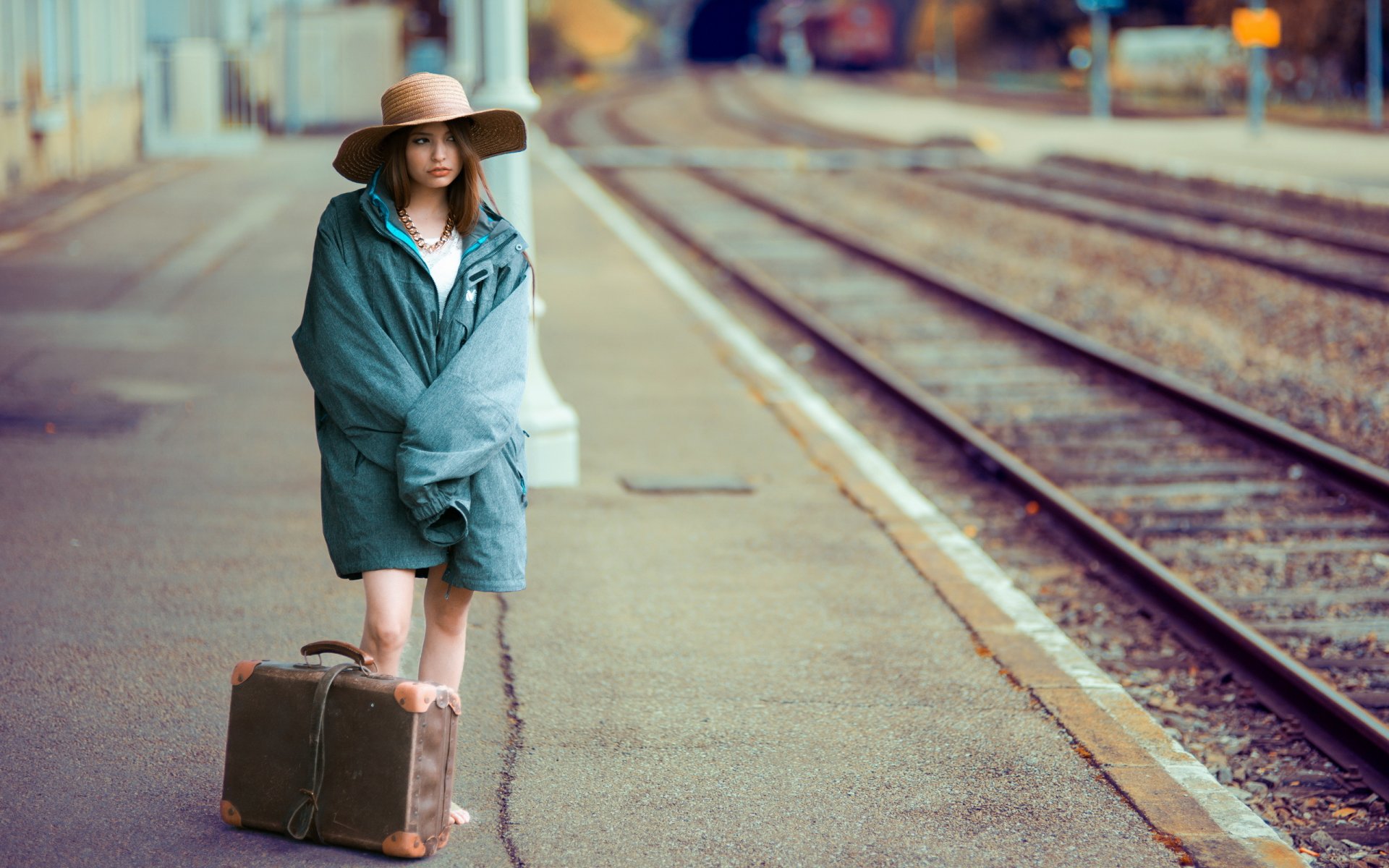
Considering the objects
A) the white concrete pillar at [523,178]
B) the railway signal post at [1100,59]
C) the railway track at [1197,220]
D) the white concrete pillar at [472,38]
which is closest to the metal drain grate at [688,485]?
the white concrete pillar at [523,178]

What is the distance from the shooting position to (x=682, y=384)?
32.3 feet

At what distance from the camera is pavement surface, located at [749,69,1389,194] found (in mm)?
23500

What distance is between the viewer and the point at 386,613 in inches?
142

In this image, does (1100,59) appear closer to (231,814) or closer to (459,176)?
(459,176)

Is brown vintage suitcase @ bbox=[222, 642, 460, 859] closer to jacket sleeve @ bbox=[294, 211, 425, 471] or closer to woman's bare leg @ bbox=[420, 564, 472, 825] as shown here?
woman's bare leg @ bbox=[420, 564, 472, 825]

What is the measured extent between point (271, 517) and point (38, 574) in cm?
109

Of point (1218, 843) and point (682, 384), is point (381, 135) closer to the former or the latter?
point (1218, 843)

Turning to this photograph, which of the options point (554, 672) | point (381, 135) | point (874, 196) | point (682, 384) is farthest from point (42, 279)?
point (874, 196)

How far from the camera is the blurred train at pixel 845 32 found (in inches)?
2525

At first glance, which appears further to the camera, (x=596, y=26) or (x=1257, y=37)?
(x=596, y=26)

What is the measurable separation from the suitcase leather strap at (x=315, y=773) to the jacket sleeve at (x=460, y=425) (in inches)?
14.9

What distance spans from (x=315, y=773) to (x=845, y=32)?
6330cm

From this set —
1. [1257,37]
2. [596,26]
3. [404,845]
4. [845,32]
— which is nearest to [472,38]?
[404,845]

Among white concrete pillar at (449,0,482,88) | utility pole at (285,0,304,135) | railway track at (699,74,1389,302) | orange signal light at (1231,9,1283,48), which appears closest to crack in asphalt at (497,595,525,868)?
white concrete pillar at (449,0,482,88)
